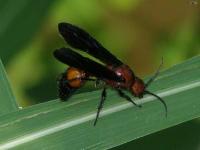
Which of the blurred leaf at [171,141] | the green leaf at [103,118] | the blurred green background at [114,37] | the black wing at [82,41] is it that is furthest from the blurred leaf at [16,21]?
the blurred leaf at [171,141]

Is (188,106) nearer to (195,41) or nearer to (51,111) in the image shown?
(51,111)

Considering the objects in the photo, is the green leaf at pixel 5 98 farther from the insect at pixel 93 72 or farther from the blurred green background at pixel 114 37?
the blurred green background at pixel 114 37

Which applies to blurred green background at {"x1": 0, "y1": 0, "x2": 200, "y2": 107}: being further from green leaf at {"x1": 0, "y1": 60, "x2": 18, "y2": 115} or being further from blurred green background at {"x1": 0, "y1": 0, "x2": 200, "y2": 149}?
green leaf at {"x1": 0, "y1": 60, "x2": 18, "y2": 115}

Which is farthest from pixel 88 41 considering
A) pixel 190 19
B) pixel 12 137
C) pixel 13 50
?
pixel 190 19

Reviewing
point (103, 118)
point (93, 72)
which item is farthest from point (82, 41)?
point (103, 118)

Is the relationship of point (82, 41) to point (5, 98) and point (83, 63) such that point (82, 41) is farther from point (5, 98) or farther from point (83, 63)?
point (5, 98)
